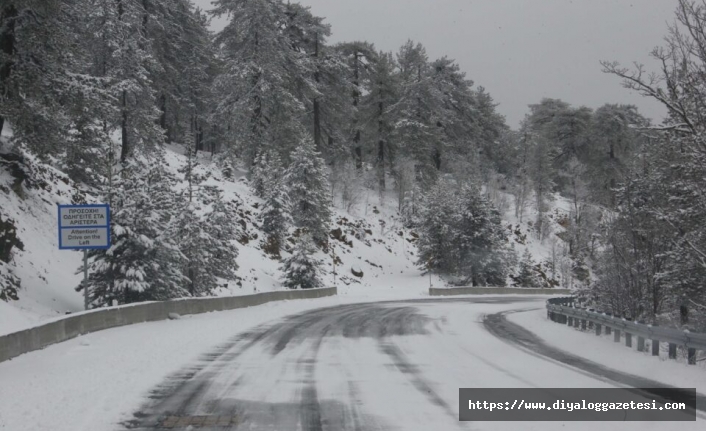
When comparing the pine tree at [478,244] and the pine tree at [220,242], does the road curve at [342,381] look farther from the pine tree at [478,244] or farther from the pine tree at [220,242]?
the pine tree at [478,244]

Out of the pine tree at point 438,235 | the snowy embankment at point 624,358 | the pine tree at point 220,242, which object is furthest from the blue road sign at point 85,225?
the pine tree at point 438,235

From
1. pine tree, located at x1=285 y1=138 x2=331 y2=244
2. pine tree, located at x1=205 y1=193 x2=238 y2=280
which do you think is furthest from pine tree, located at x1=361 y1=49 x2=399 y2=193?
pine tree, located at x1=205 y1=193 x2=238 y2=280

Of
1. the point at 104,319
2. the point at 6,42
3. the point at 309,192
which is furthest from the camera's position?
the point at 309,192

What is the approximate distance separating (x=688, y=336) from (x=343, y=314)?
53.5 feet

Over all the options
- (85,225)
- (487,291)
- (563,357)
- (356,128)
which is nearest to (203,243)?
(85,225)

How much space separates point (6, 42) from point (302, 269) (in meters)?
24.3

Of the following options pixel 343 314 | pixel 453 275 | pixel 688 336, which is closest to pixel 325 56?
pixel 453 275

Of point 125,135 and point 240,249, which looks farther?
point 240,249

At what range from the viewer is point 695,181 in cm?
1373

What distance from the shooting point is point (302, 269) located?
41562 mm

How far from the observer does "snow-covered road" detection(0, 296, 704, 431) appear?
287 inches

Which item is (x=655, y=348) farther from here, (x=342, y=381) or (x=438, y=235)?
(x=438, y=235)

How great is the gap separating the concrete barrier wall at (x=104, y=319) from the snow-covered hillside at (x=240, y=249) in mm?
392

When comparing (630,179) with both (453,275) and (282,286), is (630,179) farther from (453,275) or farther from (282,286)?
(453,275)
